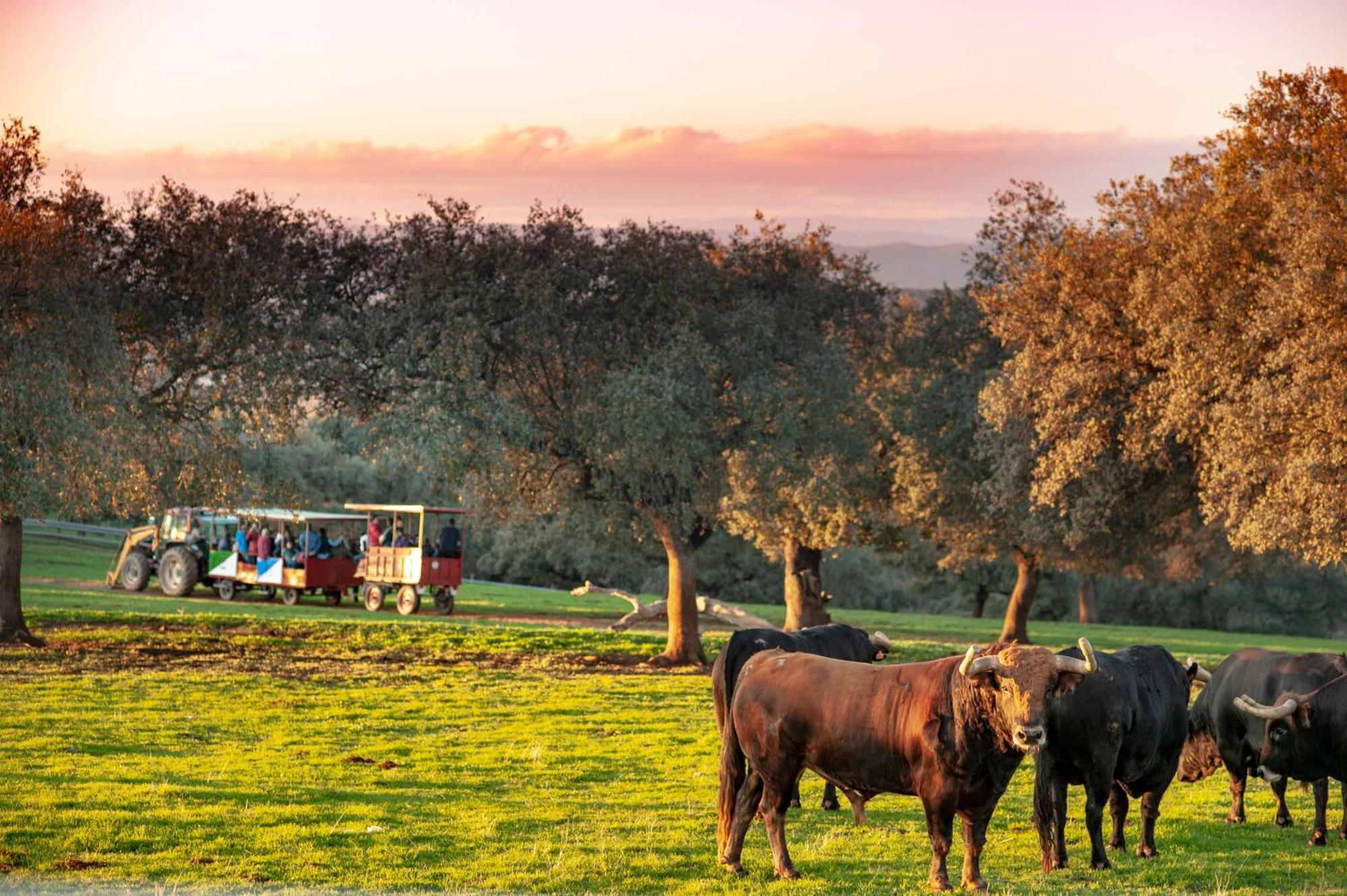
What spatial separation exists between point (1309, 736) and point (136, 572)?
39342 millimetres

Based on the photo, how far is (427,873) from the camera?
426 inches

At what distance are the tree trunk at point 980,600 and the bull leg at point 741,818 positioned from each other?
54.7m

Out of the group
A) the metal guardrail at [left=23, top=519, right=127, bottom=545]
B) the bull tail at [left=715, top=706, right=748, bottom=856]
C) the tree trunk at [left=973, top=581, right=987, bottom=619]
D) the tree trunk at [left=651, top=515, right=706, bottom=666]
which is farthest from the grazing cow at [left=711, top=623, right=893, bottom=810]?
the metal guardrail at [left=23, top=519, right=127, bottom=545]

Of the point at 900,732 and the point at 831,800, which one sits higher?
the point at 900,732

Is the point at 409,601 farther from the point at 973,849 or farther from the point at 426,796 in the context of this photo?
the point at 973,849

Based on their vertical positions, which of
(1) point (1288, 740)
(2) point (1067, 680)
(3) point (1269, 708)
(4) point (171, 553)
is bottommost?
(4) point (171, 553)

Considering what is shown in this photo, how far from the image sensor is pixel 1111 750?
39.1ft

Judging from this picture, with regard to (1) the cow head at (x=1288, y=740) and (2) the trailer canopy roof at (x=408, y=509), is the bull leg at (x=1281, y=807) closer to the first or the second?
(1) the cow head at (x=1288, y=740)

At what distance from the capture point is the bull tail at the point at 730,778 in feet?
37.3

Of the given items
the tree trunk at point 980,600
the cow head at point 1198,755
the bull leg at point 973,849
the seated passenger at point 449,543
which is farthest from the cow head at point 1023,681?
the tree trunk at point 980,600

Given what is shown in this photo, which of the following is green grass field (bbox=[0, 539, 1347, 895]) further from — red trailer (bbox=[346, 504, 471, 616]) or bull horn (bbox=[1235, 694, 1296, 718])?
red trailer (bbox=[346, 504, 471, 616])

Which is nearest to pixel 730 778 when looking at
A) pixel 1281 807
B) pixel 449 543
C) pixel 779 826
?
pixel 779 826

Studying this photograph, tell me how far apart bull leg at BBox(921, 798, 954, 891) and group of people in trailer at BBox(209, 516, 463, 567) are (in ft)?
104

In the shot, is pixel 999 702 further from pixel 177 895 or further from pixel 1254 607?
pixel 1254 607
